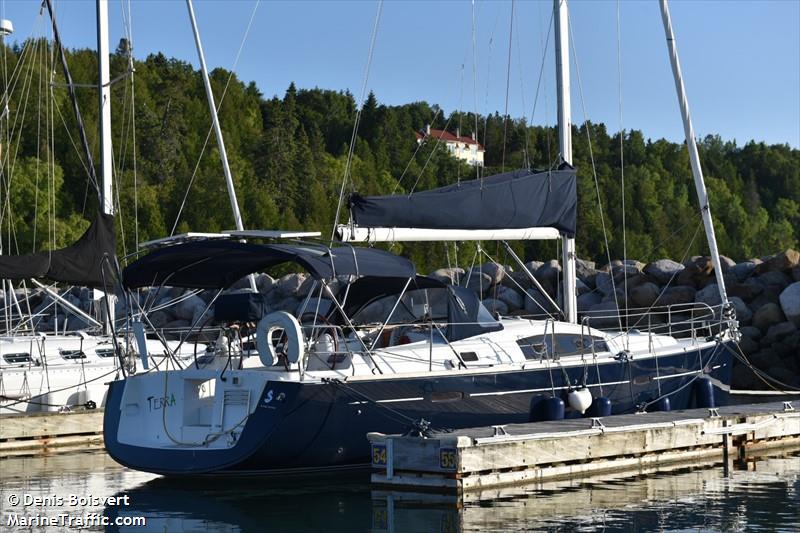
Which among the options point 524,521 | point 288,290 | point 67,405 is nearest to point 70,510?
point 524,521

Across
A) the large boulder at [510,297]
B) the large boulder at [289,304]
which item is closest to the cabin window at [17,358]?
the large boulder at [510,297]

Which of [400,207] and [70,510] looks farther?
[400,207]

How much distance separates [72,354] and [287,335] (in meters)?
8.17

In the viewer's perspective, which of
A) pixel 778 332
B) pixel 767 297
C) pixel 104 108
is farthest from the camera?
pixel 767 297

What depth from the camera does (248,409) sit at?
49.2ft

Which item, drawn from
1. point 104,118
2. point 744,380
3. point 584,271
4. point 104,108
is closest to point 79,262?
point 104,118

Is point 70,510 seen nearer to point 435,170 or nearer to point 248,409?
point 248,409

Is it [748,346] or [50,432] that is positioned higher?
[748,346]

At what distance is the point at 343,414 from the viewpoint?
15.4 metres

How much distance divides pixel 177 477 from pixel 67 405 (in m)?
5.33

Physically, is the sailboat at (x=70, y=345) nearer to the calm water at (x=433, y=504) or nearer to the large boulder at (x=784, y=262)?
the calm water at (x=433, y=504)

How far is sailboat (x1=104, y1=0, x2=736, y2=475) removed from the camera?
49.6 ft

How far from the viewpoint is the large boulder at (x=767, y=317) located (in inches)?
1214

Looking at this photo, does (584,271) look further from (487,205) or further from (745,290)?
(487,205)
